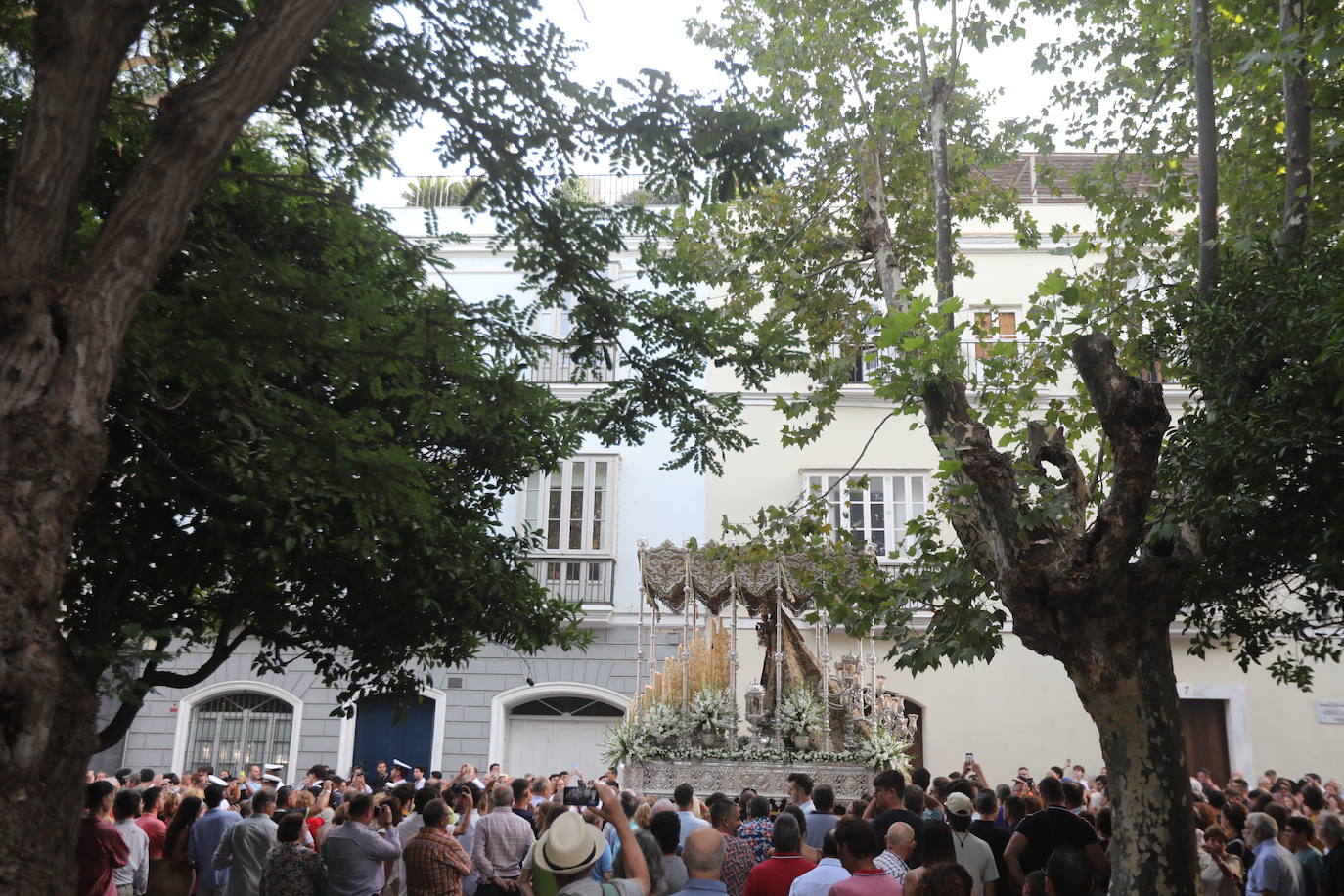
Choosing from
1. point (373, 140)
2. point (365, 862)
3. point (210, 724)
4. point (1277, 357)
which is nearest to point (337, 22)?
point (373, 140)

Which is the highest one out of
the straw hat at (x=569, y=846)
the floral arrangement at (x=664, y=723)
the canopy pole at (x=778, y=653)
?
the canopy pole at (x=778, y=653)

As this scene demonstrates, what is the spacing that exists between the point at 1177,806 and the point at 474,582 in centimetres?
562

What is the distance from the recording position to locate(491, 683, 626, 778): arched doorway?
62.3 ft

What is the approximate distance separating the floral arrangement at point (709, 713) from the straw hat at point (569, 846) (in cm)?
738

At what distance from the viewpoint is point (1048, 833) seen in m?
7.19

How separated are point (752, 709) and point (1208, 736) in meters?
10.2

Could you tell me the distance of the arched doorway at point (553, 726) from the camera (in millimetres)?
19000

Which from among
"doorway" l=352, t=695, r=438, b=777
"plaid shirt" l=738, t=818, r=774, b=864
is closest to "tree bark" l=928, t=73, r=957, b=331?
"plaid shirt" l=738, t=818, r=774, b=864

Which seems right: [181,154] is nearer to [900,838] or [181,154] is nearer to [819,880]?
[819,880]

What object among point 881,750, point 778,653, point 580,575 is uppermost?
point 580,575

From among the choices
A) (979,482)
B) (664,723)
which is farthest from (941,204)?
(664,723)

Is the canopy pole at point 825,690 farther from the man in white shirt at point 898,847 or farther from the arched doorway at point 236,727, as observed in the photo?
the arched doorway at point 236,727

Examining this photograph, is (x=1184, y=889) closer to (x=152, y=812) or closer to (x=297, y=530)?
(x=297, y=530)

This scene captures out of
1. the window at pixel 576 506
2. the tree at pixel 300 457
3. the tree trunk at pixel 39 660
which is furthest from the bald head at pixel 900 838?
the window at pixel 576 506
